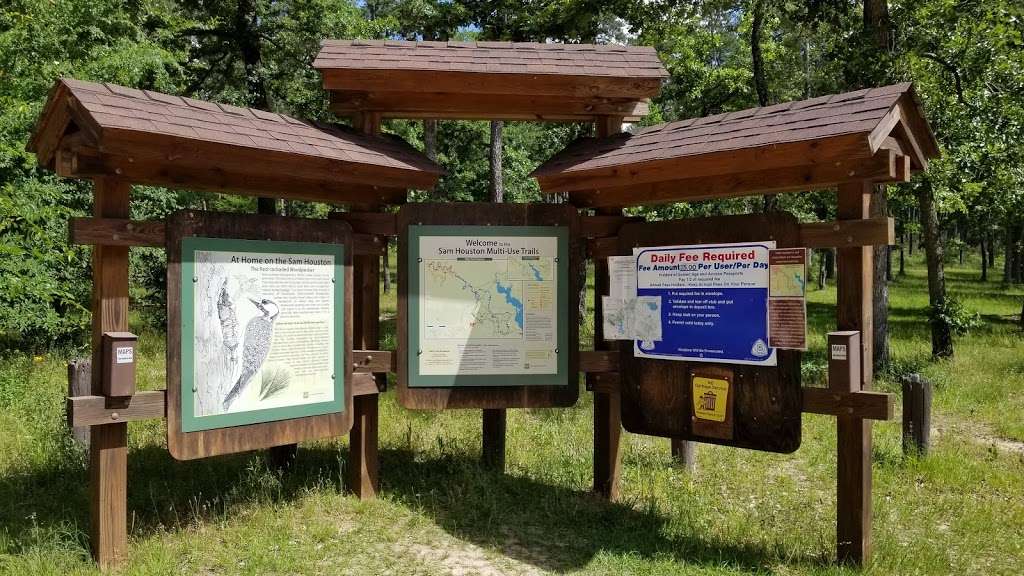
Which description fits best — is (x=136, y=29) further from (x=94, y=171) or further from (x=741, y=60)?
(x=741, y=60)

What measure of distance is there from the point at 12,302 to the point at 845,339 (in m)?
10.8

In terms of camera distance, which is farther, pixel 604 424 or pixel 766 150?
pixel 604 424

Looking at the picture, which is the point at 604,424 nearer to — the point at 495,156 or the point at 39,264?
the point at 39,264

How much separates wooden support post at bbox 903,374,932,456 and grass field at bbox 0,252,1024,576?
0.21 meters

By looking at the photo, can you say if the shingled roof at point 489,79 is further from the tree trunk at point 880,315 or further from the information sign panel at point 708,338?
the tree trunk at point 880,315

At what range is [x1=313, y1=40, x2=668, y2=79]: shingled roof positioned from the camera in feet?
19.0

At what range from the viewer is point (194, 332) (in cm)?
478

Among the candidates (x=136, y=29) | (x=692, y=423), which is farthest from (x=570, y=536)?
(x=136, y=29)

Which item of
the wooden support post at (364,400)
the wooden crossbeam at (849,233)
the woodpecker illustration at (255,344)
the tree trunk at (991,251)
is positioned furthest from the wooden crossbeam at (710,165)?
the tree trunk at (991,251)

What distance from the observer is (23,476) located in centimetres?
606

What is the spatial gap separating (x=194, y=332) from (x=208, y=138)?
1.32 m

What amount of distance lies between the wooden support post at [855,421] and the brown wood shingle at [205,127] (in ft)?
10.4

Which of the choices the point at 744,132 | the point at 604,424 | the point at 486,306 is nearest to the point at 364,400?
the point at 486,306

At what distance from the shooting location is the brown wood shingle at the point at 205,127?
4234 millimetres
